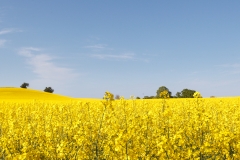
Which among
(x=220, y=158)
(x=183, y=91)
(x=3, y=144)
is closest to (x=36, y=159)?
(x=3, y=144)

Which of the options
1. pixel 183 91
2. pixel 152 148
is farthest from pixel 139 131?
pixel 183 91

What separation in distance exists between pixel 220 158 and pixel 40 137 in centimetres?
414

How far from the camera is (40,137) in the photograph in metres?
6.89

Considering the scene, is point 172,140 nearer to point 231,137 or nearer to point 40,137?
point 231,137

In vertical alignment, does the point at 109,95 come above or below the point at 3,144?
above

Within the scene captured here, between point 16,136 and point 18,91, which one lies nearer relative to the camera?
point 16,136

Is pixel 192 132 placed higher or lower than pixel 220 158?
higher

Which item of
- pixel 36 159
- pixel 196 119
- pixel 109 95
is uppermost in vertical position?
pixel 109 95

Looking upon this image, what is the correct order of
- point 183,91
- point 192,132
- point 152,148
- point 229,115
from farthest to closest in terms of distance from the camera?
point 183,91 → point 229,115 → point 192,132 → point 152,148

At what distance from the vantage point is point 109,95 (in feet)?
18.8

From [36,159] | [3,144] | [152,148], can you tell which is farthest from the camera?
[152,148]

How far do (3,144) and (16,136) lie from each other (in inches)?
42.7

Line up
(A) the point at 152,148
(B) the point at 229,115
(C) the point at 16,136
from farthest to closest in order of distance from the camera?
(B) the point at 229,115 < (C) the point at 16,136 < (A) the point at 152,148

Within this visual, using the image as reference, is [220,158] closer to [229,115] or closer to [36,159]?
[36,159]
